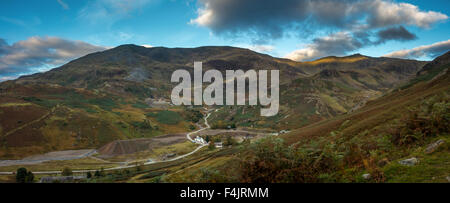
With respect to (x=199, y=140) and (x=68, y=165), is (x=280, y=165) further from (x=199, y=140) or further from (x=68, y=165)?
(x=199, y=140)

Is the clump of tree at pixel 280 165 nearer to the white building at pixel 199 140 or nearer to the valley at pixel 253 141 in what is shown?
the valley at pixel 253 141

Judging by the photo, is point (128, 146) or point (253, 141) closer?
point (253, 141)

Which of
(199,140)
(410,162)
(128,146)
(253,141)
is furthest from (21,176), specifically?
(410,162)

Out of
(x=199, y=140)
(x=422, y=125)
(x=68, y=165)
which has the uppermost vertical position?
(x=422, y=125)

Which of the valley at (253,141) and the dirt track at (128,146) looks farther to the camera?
the dirt track at (128,146)

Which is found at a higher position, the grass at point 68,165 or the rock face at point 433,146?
the rock face at point 433,146

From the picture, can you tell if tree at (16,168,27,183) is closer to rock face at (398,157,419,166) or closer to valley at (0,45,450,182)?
valley at (0,45,450,182)

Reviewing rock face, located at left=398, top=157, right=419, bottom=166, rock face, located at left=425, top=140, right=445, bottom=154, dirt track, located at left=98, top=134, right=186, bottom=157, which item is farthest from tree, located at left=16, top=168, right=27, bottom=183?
rock face, located at left=425, top=140, right=445, bottom=154

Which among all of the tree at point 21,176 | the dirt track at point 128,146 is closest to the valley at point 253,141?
the dirt track at point 128,146

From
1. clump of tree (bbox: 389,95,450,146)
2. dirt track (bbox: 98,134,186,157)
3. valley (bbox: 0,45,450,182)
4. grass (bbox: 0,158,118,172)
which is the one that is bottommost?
grass (bbox: 0,158,118,172)
